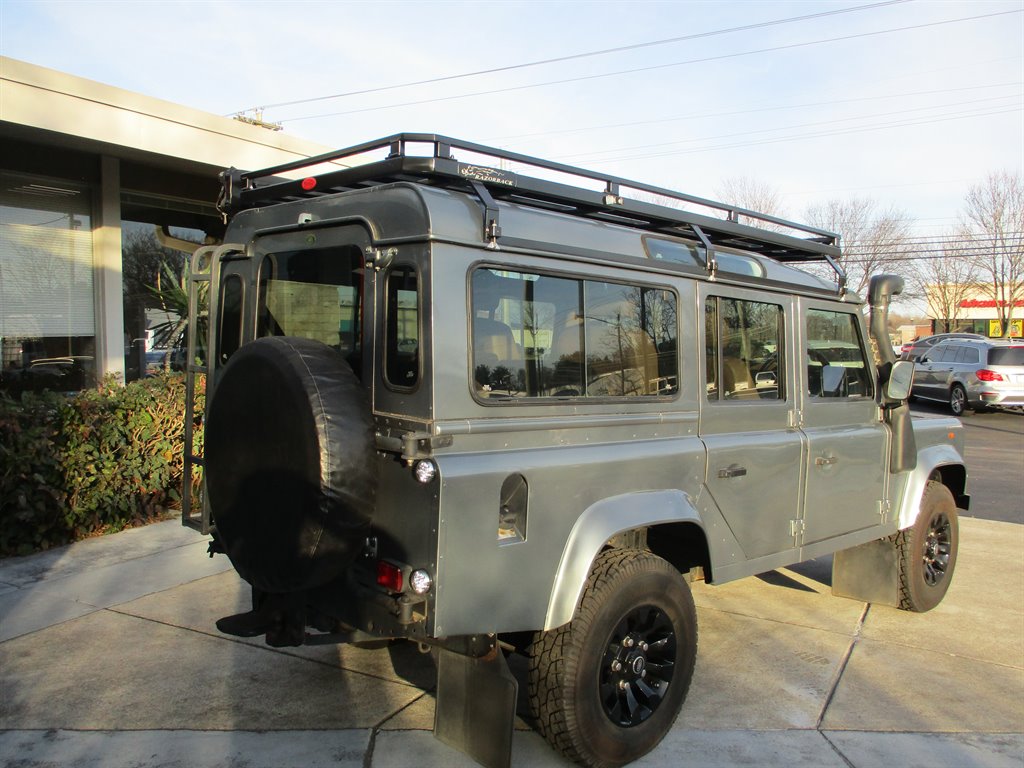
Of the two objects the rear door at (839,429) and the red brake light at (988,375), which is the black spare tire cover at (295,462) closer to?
the rear door at (839,429)

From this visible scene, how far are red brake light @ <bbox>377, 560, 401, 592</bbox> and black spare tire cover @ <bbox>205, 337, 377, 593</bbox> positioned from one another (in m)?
0.12

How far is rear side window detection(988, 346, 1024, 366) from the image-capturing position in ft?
57.6

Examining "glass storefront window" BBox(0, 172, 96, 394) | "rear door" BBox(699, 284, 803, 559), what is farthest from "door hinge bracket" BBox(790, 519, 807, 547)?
"glass storefront window" BBox(0, 172, 96, 394)

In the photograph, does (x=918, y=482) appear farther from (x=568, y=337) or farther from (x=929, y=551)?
(x=568, y=337)

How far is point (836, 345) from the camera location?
484 cm

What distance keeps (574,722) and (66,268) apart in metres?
9.04

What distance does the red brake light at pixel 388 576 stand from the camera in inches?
112

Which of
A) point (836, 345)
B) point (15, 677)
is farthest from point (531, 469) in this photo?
point (15, 677)

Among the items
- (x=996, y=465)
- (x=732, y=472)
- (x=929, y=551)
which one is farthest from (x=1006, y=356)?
(x=732, y=472)

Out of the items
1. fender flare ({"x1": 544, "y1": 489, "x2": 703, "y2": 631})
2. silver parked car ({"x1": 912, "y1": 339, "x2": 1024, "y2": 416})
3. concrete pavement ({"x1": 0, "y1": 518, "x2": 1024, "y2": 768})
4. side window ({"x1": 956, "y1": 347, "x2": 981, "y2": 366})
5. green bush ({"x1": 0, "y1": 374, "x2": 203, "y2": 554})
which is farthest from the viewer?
side window ({"x1": 956, "y1": 347, "x2": 981, "y2": 366})

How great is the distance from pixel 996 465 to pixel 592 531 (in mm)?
10652

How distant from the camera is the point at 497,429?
2975 millimetres

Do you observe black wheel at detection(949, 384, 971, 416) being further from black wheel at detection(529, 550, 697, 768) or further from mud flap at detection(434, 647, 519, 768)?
mud flap at detection(434, 647, 519, 768)

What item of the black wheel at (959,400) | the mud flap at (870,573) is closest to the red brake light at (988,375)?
the black wheel at (959,400)
